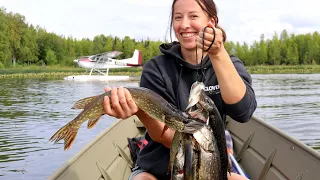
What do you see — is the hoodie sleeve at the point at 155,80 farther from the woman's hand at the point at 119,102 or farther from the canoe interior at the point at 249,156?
the canoe interior at the point at 249,156

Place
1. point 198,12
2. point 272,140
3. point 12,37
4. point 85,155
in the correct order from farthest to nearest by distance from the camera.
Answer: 1. point 12,37
2. point 272,140
3. point 85,155
4. point 198,12

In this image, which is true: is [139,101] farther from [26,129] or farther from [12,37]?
[12,37]

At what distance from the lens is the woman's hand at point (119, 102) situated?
98.1 inches

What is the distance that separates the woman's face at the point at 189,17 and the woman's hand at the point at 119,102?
2.44ft

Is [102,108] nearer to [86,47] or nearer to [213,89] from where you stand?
[213,89]

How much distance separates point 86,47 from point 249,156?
95686 mm

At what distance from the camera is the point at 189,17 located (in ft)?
9.56

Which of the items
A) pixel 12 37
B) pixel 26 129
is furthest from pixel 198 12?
pixel 12 37

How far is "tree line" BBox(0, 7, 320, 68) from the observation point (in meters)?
73.4

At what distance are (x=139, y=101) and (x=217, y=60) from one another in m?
0.57

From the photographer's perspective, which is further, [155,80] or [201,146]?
[155,80]

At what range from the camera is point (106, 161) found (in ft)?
15.2

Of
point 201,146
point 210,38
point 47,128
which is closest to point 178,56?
point 210,38

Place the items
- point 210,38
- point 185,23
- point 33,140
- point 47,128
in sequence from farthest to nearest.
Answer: point 47,128 → point 33,140 → point 185,23 → point 210,38
